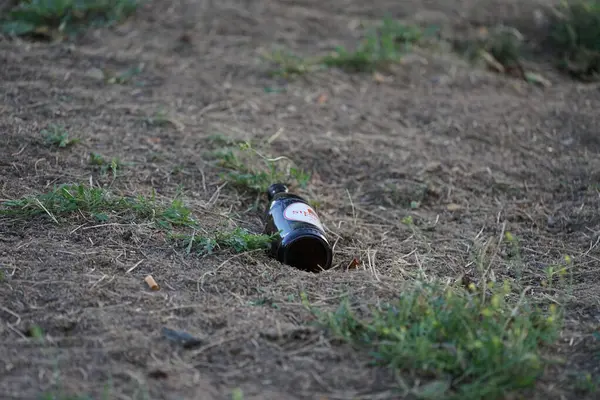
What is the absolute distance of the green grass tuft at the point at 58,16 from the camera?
16.6 feet

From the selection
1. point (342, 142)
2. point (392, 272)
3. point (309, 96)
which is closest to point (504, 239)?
point (392, 272)

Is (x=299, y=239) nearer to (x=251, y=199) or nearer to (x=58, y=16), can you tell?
Answer: (x=251, y=199)

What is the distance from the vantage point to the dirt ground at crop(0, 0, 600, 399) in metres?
2.43

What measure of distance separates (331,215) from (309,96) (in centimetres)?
134

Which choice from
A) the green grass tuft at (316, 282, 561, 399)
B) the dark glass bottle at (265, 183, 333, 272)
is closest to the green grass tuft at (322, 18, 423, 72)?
the dark glass bottle at (265, 183, 333, 272)

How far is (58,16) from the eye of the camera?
205 inches

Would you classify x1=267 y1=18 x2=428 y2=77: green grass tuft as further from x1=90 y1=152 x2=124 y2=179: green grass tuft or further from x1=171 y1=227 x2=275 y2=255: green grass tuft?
x1=171 y1=227 x2=275 y2=255: green grass tuft

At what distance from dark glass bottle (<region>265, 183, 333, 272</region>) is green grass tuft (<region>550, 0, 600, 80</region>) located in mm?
3128

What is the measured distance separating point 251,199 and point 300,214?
57 centimetres

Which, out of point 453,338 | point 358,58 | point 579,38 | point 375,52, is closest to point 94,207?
point 453,338

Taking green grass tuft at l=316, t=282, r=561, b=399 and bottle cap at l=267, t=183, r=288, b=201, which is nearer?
green grass tuft at l=316, t=282, r=561, b=399

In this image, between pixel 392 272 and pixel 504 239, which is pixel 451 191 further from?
pixel 392 272

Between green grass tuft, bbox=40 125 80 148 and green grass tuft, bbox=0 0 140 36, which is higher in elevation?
green grass tuft, bbox=0 0 140 36

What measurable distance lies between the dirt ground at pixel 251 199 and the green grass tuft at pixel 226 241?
0.07 m
